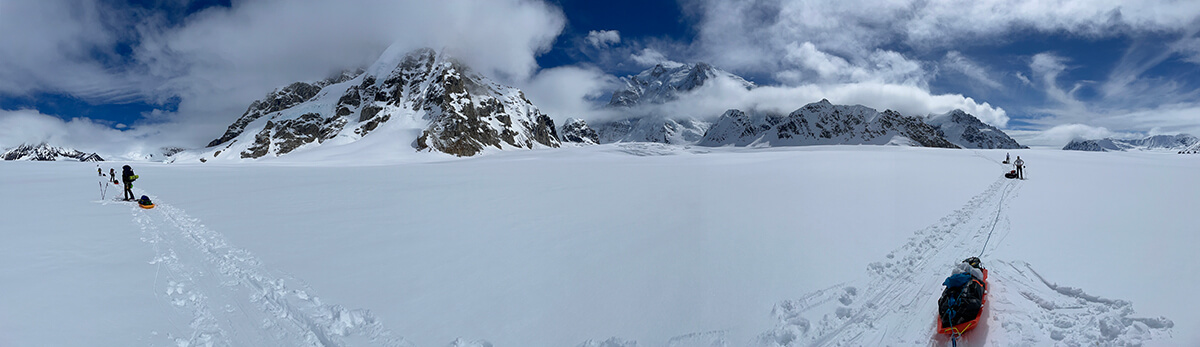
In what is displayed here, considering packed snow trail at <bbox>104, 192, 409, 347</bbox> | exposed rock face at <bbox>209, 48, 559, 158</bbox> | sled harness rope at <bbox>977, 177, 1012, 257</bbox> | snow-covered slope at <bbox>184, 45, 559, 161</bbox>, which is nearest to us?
packed snow trail at <bbox>104, 192, 409, 347</bbox>

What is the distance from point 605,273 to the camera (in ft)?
27.1

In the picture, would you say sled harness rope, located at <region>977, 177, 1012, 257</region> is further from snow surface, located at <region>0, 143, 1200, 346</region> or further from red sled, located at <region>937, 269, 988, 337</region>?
red sled, located at <region>937, 269, 988, 337</region>

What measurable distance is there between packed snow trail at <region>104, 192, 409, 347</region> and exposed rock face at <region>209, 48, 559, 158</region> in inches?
5305

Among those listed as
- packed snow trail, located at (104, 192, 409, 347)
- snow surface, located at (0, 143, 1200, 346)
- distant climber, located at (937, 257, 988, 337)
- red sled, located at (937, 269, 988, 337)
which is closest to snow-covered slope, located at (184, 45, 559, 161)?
snow surface, located at (0, 143, 1200, 346)

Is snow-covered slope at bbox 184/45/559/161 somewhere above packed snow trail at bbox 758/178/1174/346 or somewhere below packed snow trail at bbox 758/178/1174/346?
above

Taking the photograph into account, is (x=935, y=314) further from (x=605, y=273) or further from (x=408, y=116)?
(x=408, y=116)

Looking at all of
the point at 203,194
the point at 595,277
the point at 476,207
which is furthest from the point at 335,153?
the point at 595,277

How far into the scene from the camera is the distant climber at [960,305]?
5852 mm

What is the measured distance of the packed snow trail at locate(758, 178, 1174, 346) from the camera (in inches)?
229

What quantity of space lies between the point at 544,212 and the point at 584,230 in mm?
3240

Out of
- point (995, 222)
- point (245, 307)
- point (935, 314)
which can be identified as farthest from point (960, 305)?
point (245, 307)

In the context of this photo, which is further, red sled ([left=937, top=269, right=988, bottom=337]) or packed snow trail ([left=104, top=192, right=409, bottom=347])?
packed snow trail ([left=104, top=192, right=409, bottom=347])

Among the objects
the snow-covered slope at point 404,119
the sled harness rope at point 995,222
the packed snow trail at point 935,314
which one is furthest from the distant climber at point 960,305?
the snow-covered slope at point 404,119

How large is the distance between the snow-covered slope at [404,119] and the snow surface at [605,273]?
132509 mm
